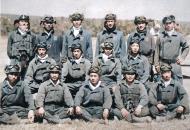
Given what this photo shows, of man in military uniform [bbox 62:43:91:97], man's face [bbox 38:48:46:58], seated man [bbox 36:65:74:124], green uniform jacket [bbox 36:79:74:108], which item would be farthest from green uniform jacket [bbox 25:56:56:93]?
green uniform jacket [bbox 36:79:74:108]

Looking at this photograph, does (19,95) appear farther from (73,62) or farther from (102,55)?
(102,55)

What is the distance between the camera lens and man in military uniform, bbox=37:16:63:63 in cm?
974

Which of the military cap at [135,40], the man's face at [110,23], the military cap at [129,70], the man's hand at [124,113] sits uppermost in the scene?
the man's face at [110,23]

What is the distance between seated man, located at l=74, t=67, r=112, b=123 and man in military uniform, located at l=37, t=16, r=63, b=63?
1451 millimetres

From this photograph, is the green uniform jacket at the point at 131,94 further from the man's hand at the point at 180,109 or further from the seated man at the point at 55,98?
the seated man at the point at 55,98

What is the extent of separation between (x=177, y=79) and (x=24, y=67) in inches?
133

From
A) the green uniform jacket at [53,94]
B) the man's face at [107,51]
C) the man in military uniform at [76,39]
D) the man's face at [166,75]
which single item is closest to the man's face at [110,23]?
the man in military uniform at [76,39]

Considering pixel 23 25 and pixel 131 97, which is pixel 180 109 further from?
pixel 23 25

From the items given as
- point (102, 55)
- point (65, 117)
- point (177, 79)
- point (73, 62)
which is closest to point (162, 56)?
point (177, 79)

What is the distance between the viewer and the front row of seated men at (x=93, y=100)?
8.55 meters

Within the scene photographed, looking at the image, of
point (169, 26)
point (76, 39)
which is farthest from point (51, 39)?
point (169, 26)

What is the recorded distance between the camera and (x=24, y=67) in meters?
9.88

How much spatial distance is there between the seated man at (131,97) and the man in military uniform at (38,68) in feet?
5.15

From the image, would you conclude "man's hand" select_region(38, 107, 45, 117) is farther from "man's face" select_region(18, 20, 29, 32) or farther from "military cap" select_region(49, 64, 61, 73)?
"man's face" select_region(18, 20, 29, 32)
